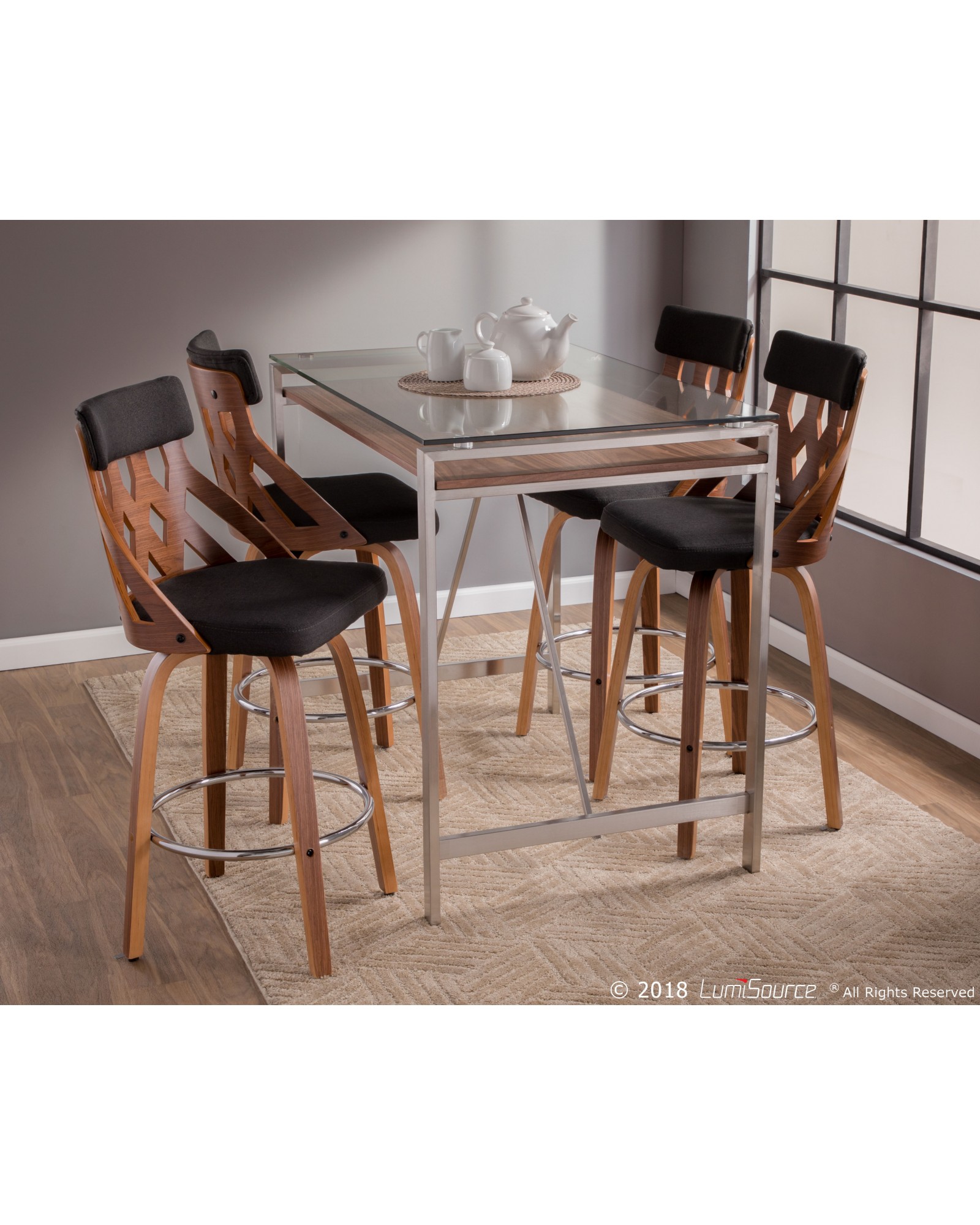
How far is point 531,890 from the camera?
296 cm

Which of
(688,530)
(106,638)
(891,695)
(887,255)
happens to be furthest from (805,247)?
(106,638)

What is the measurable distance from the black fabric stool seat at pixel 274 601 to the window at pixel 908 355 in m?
1.79

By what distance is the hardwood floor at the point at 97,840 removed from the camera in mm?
2641

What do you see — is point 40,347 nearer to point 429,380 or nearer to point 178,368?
point 178,368

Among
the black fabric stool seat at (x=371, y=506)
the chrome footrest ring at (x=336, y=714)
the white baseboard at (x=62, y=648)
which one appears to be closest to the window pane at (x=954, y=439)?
the black fabric stool seat at (x=371, y=506)

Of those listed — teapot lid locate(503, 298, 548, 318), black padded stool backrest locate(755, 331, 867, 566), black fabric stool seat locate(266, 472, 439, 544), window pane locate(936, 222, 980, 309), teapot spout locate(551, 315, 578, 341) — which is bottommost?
black fabric stool seat locate(266, 472, 439, 544)

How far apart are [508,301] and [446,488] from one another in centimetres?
226

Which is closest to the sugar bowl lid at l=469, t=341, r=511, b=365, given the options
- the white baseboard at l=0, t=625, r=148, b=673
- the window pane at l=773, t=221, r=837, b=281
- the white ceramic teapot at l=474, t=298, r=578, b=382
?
the white ceramic teapot at l=474, t=298, r=578, b=382

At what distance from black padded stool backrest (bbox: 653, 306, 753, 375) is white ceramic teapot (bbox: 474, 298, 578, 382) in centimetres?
61

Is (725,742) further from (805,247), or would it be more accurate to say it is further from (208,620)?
(805,247)

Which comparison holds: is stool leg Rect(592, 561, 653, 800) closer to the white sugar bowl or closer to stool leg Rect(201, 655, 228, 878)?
the white sugar bowl

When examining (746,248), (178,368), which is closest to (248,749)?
(178,368)

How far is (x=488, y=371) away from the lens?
9.82 ft

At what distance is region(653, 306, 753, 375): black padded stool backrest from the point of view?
356 cm
